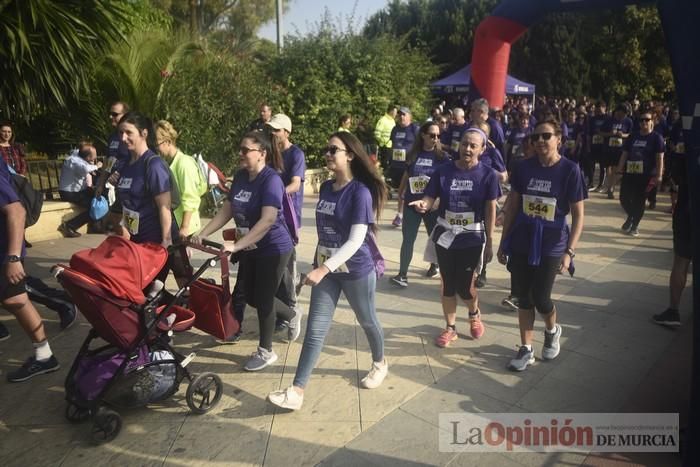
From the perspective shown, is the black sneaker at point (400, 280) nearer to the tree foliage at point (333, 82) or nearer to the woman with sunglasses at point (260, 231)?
the woman with sunglasses at point (260, 231)

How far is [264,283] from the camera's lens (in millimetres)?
3949

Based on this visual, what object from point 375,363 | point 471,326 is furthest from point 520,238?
point 375,363

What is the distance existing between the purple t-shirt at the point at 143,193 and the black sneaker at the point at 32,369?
3.61ft

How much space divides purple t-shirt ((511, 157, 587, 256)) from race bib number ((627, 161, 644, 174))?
4832 millimetres

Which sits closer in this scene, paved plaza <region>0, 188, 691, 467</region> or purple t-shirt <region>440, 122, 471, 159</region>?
paved plaza <region>0, 188, 691, 467</region>

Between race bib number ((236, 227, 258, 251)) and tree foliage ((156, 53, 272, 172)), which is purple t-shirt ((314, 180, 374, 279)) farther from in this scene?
tree foliage ((156, 53, 272, 172))

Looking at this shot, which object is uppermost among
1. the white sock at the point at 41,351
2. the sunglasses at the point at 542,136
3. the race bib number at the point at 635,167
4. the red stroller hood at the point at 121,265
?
the sunglasses at the point at 542,136

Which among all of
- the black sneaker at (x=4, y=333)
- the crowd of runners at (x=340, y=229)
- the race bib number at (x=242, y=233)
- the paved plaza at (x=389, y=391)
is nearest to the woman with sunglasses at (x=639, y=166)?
the paved plaza at (x=389, y=391)

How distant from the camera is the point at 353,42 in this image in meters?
13.1

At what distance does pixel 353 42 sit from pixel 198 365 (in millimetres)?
10700

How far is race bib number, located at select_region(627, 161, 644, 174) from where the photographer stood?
7.92 meters

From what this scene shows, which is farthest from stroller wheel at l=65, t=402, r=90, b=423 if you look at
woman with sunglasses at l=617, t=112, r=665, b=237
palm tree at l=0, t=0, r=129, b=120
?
woman with sunglasses at l=617, t=112, r=665, b=237

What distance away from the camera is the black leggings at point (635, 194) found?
796cm

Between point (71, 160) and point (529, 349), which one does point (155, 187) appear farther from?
point (71, 160)
